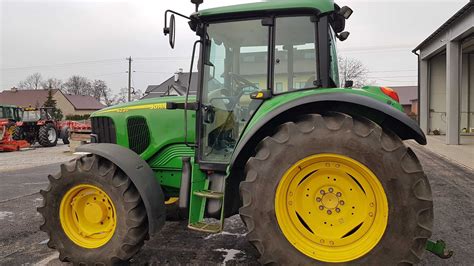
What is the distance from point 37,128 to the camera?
19.8 meters

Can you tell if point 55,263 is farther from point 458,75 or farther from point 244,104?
point 458,75

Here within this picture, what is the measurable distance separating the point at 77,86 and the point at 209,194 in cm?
8337

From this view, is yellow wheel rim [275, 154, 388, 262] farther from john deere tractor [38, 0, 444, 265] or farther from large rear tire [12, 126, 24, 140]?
large rear tire [12, 126, 24, 140]

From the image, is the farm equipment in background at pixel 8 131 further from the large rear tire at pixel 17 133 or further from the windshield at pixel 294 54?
the windshield at pixel 294 54

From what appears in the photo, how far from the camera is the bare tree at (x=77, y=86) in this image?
3081 inches

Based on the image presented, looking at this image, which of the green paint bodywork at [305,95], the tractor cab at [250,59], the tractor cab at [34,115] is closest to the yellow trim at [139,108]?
the tractor cab at [250,59]

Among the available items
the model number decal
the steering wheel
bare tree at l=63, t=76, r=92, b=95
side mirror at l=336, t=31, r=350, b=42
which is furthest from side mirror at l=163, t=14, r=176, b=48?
bare tree at l=63, t=76, r=92, b=95

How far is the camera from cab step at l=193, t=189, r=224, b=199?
3172mm

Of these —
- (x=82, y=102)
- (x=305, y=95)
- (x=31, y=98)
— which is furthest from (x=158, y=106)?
(x=31, y=98)

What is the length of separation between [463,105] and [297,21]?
24782 mm

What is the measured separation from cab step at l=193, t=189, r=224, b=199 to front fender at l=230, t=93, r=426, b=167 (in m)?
0.32

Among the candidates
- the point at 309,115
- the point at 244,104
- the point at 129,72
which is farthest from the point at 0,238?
the point at 129,72

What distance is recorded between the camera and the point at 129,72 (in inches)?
1668

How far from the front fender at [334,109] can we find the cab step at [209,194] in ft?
1.05
